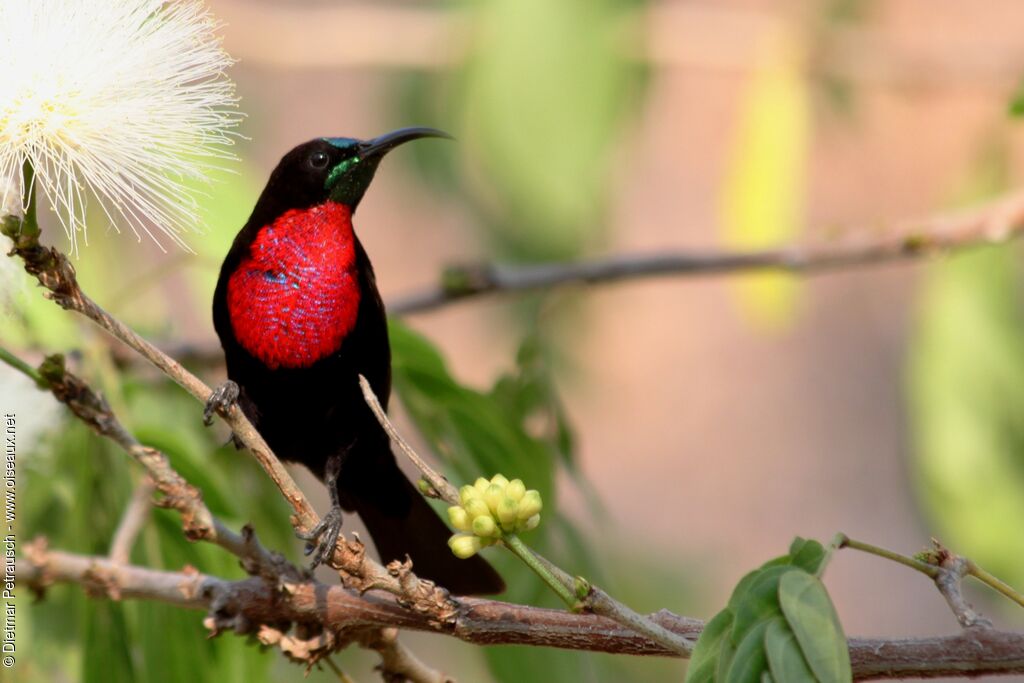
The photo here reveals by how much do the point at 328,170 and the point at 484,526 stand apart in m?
1.05

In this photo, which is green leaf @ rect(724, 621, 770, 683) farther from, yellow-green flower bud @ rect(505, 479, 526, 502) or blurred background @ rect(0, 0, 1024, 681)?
blurred background @ rect(0, 0, 1024, 681)

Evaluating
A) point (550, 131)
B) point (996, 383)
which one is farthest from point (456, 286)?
point (996, 383)

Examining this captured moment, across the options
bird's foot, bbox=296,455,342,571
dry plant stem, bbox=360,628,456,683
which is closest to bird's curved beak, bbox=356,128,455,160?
bird's foot, bbox=296,455,342,571

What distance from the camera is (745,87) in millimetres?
4891

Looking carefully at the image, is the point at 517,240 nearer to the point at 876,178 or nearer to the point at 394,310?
the point at 394,310

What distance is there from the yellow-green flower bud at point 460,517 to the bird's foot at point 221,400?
0.38 m

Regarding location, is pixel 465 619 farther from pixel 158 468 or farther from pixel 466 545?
pixel 158 468

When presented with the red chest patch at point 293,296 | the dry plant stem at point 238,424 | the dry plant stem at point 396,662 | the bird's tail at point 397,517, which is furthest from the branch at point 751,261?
the dry plant stem at point 238,424

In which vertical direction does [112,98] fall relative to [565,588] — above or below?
above

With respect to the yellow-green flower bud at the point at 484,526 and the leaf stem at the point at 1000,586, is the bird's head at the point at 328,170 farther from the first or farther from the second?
the leaf stem at the point at 1000,586

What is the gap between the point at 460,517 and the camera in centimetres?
159

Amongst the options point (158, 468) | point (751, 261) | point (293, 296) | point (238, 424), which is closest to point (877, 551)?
point (238, 424)

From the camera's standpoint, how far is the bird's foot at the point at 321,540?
1932mm

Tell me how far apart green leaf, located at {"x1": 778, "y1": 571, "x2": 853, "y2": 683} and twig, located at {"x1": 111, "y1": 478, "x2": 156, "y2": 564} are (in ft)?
3.80
